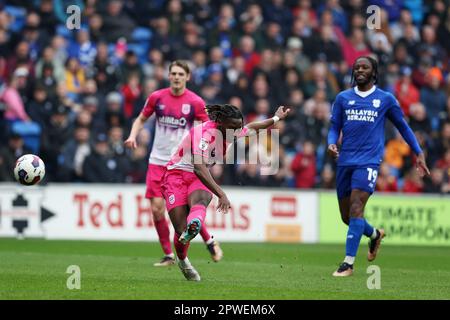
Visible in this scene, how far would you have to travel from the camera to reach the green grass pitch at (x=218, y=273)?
10.3 m

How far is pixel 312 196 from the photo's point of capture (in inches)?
856

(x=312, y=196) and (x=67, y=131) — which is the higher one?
(x=67, y=131)

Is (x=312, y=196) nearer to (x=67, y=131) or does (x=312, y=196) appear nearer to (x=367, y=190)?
(x=67, y=131)

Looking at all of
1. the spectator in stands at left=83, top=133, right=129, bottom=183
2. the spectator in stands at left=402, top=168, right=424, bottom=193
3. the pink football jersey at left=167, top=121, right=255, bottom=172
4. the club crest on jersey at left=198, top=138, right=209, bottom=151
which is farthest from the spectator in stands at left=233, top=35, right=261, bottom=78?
the club crest on jersey at left=198, top=138, right=209, bottom=151

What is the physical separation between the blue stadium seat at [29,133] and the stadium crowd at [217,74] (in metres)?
0.02

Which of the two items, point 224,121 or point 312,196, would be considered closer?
point 224,121

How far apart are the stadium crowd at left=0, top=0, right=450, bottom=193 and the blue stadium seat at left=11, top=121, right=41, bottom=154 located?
24mm

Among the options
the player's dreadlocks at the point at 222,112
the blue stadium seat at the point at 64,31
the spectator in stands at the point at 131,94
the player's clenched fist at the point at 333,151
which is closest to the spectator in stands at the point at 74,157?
the spectator in stands at the point at 131,94

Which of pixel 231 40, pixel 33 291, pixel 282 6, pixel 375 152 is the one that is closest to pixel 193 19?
pixel 231 40

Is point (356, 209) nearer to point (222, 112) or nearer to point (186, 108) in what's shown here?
point (222, 112)

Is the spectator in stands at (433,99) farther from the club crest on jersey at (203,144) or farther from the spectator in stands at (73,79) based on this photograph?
the club crest on jersey at (203,144)
